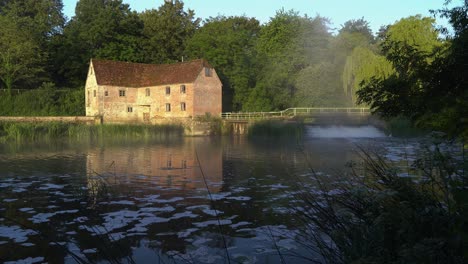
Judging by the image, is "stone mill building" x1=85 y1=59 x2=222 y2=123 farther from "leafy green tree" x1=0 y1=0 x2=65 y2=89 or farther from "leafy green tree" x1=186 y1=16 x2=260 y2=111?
"leafy green tree" x1=0 y1=0 x2=65 y2=89

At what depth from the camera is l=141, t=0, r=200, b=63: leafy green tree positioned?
64812 mm

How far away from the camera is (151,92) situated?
176ft

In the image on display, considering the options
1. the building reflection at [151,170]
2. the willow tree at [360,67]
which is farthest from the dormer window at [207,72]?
the building reflection at [151,170]

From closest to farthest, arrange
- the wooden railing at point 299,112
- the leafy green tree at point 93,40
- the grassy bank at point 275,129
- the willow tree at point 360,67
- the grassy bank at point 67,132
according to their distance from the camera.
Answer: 1. the grassy bank at point 67,132
2. the grassy bank at point 275,129
3. the willow tree at point 360,67
4. the wooden railing at point 299,112
5. the leafy green tree at point 93,40

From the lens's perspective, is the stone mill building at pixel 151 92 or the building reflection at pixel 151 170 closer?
the building reflection at pixel 151 170

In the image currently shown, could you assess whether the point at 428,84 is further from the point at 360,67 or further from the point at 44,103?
the point at 44,103

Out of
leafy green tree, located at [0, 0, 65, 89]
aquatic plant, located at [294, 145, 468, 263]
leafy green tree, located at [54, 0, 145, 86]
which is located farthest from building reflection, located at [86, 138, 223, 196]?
leafy green tree, located at [54, 0, 145, 86]

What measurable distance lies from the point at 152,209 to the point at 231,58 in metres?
49.2

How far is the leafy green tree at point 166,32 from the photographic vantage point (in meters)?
64.8

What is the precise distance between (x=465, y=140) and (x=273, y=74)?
155 ft

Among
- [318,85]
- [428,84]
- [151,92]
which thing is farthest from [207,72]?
[428,84]

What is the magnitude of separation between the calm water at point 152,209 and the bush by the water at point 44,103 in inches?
1280

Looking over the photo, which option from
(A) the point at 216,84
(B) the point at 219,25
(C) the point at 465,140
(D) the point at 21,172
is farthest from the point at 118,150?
(B) the point at 219,25

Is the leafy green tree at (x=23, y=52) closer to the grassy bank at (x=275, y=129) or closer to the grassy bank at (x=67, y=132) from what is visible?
the grassy bank at (x=67, y=132)
